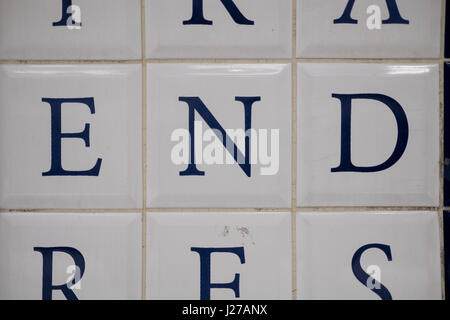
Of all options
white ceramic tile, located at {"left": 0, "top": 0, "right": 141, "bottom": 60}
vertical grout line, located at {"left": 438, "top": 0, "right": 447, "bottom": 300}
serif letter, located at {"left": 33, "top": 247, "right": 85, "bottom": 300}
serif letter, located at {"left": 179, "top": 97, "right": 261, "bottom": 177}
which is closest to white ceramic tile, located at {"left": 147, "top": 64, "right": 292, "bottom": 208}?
serif letter, located at {"left": 179, "top": 97, "right": 261, "bottom": 177}

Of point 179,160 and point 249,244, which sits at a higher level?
point 179,160

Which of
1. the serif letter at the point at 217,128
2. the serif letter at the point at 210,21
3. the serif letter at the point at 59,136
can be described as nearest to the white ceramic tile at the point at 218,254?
the serif letter at the point at 217,128

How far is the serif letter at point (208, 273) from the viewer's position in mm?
1026

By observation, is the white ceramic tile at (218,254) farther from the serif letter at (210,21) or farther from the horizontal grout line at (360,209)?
the serif letter at (210,21)

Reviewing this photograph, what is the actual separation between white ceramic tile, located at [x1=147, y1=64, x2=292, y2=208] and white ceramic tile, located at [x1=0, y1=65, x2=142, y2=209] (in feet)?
0.20

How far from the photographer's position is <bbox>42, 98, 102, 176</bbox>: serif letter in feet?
3.33

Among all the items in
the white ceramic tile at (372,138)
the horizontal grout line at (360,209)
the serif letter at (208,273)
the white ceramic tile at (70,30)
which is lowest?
the serif letter at (208,273)

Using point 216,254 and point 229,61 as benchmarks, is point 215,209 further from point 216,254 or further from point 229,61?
point 229,61

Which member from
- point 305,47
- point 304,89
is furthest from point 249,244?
point 305,47

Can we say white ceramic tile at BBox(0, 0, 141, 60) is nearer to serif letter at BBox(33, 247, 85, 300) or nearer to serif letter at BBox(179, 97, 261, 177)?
serif letter at BBox(179, 97, 261, 177)
